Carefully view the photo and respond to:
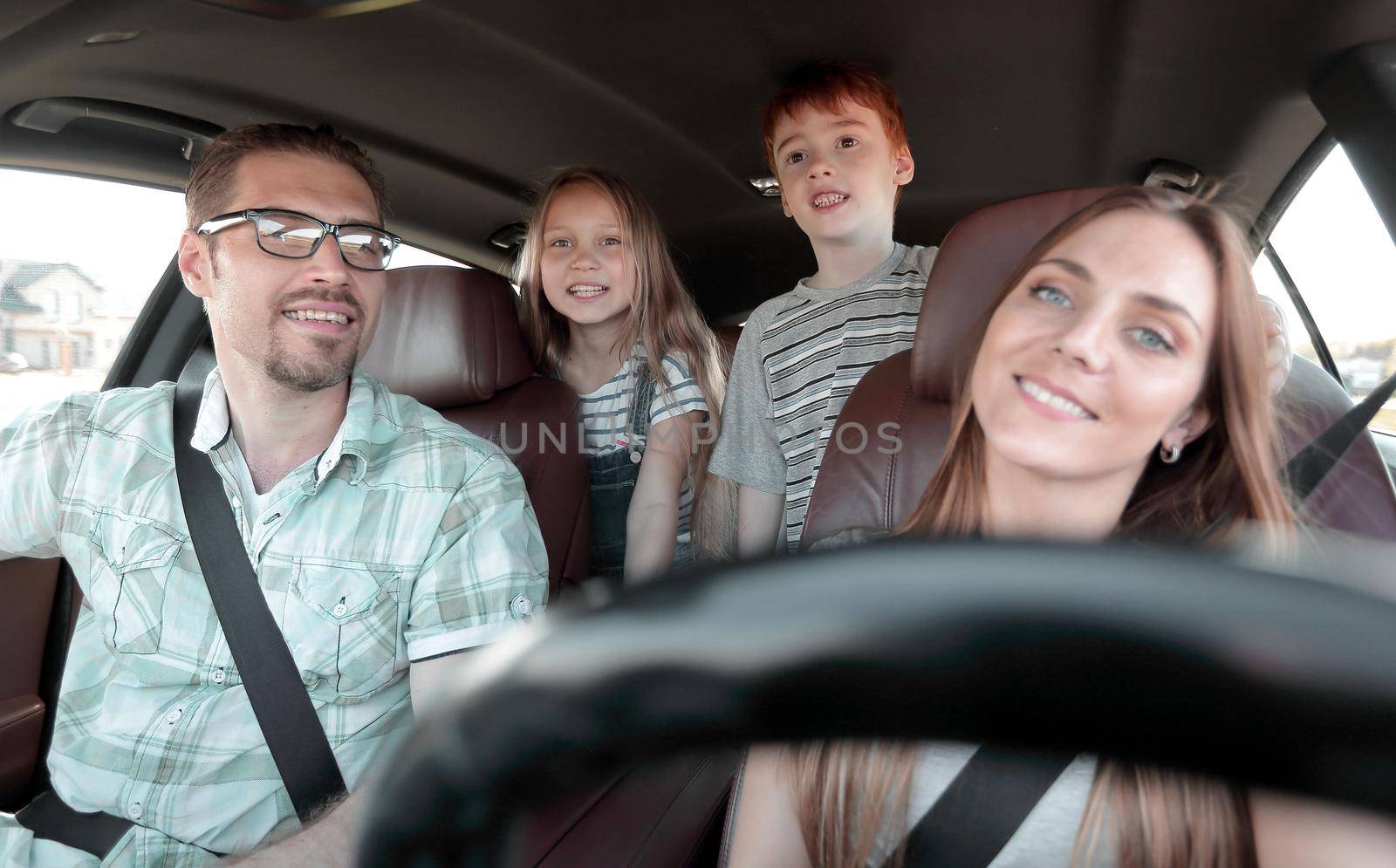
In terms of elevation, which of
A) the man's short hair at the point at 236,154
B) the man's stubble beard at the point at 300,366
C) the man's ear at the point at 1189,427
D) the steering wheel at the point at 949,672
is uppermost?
the man's short hair at the point at 236,154

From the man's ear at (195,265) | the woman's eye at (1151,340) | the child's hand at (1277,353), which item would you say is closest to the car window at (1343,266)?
the child's hand at (1277,353)

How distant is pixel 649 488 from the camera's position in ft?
7.77

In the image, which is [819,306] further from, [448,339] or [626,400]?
[448,339]

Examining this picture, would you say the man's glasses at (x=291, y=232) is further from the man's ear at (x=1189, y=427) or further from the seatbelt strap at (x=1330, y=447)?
the seatbelt strap at (x=1330, y=447)

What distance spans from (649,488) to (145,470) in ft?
3.80

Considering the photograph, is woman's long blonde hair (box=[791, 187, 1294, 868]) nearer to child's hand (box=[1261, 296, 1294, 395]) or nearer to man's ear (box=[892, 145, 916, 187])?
child's hand (box=[1261, 296, 1294, 395])

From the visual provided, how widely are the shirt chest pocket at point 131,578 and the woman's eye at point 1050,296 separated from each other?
4.37 ft

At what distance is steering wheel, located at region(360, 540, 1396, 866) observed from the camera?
27 centimetres

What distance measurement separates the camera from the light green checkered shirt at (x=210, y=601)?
1.36 m

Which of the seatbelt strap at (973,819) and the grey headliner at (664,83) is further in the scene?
the grey headliner at (664,83)

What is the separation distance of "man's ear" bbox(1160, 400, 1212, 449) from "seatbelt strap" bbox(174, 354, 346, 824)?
1.24 meters

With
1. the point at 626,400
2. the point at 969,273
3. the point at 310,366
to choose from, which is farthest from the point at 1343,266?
the point at 310,366

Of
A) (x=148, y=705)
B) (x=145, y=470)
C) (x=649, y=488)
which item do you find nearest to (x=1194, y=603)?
(x=148, y=705)

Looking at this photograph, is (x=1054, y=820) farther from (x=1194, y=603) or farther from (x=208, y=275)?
(x=208, y=275)
